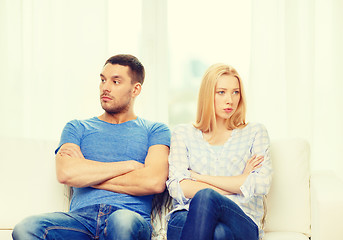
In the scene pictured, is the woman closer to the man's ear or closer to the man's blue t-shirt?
the man's blue t-shirt

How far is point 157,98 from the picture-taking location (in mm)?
3281

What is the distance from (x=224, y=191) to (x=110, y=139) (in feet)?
2.16

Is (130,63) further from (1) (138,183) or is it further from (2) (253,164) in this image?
(2) (253,164)

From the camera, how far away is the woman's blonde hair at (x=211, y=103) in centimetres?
231

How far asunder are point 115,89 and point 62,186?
59 centimetres

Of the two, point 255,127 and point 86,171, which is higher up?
point 255,127

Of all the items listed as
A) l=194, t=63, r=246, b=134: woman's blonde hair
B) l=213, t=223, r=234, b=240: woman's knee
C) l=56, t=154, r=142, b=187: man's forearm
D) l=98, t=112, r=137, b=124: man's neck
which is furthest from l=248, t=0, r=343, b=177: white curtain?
l=213, t=223, r=234, b=240: woman's knee

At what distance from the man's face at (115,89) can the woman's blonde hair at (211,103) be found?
16.1 inches

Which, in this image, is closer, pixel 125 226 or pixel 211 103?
pixel 125 226

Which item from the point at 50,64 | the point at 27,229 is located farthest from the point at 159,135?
the point at 50,64

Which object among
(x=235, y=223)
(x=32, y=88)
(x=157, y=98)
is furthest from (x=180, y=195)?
(x=32, y=88)

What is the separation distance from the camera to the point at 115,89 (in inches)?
97.3

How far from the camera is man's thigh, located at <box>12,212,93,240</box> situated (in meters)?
1.92

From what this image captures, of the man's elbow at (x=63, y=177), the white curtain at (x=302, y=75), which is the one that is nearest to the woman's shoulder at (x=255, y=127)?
the white curtain at (x=302, y=75)
